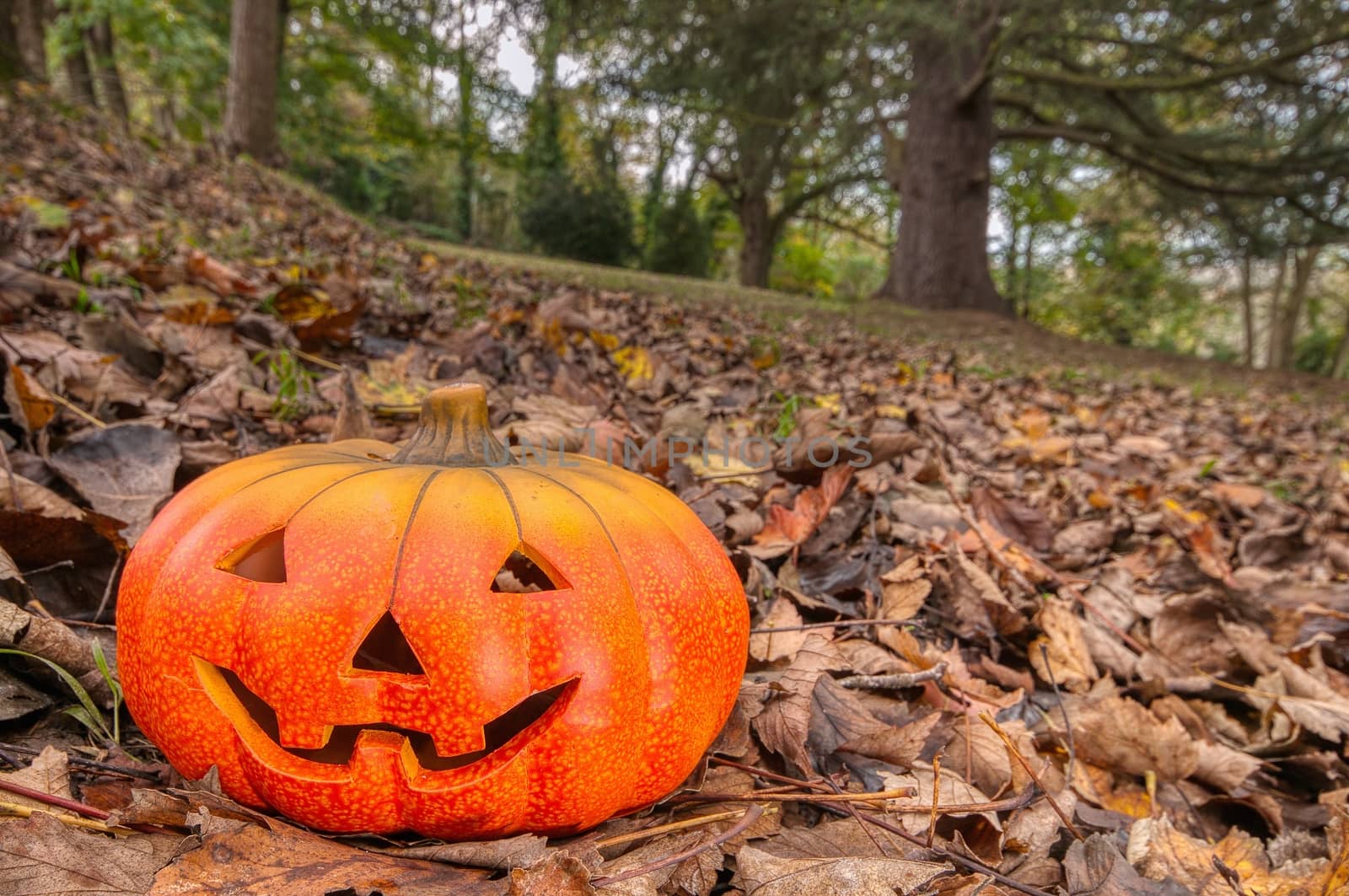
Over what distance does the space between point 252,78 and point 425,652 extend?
10078 millimetres

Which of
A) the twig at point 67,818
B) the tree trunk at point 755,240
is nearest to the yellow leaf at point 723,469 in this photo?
the twig at point 67,818

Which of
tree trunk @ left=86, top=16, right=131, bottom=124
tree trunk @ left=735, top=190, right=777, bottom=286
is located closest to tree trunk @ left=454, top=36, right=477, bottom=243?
tree trunk @ left=735, top=190, right=777, bottom=286

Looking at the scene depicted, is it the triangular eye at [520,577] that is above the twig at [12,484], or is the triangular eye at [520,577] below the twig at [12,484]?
below

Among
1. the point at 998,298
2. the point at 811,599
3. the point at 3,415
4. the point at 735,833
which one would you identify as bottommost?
the point at 735,833

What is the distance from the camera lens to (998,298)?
11344mm

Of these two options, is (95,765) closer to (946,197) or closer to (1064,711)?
(1064,711)

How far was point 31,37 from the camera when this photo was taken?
27.6ft

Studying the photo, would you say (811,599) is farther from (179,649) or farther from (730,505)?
(179,649)

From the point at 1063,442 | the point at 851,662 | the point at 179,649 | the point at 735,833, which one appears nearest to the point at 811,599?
the point at 851,662

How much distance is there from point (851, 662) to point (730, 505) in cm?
63

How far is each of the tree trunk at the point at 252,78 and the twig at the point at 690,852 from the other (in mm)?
9800

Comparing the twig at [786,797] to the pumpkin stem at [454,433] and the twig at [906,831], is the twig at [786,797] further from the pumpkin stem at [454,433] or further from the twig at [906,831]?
the pumpkin stem at [454,433]

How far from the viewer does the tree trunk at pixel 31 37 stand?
23.4 ft

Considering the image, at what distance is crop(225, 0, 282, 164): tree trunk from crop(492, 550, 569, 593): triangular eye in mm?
9307
